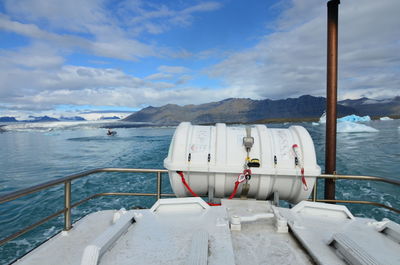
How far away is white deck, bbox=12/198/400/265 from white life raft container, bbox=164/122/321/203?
0.62 m

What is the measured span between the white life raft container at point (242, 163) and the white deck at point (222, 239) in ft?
2.03

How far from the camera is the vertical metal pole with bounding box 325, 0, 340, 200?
4.67 metres

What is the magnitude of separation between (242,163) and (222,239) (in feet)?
5.35

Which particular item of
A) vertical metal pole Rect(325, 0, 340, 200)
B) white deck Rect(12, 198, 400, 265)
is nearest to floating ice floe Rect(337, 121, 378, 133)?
vertical metal pole Rect(325, 0, 340, 200)

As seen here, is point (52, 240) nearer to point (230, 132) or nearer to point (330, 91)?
point (230, 132)

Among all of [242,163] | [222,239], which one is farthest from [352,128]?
[222,239]

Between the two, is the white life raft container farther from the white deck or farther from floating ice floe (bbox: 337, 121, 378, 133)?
floating ice floe (bbox: 337, 121, 378, 133)

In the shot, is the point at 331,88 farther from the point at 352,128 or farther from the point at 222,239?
the point at 352,128

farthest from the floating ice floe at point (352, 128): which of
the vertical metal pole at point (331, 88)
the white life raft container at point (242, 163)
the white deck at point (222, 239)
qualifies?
the white deck at point (222, 239)

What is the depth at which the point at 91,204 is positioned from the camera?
9.04 meters

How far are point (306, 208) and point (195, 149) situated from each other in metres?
1.79

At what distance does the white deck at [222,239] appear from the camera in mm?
1870

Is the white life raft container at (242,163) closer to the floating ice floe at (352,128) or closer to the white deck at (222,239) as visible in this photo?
the white deck at (222,239)

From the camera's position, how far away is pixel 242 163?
3645mm
